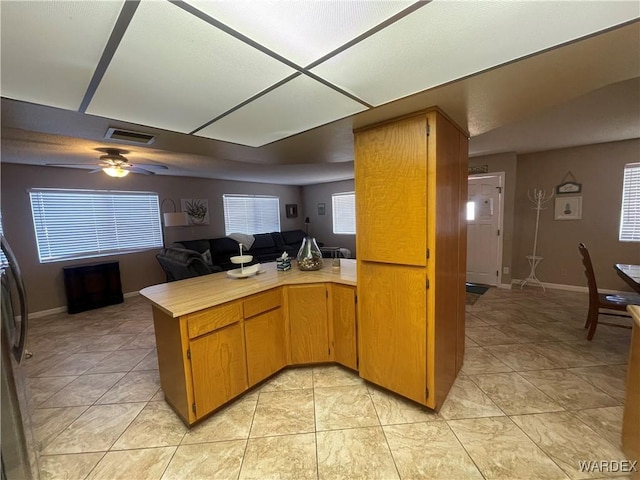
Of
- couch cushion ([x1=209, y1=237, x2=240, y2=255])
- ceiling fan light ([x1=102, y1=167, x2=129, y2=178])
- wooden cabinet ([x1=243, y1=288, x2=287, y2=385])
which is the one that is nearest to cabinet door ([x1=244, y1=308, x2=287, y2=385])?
wooden cabinet ([x1=243, y1=288, x2=287, y2=385])

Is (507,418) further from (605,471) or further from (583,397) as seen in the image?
(583,397)

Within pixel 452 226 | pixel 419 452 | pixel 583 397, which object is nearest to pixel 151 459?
pixel 419 452

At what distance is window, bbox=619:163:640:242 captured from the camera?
12.6 feet

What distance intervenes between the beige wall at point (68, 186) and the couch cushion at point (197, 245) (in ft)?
1.03

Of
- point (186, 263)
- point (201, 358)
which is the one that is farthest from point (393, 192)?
point (186, 263)

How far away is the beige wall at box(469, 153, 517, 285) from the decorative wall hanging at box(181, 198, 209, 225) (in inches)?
223

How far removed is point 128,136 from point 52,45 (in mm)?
1158

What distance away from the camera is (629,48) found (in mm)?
1117

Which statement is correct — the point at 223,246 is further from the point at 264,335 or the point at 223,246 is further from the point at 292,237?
the point at 264,335

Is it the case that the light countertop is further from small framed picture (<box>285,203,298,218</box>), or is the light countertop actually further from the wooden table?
small framed picture (<box>285,203,298,218</box>)

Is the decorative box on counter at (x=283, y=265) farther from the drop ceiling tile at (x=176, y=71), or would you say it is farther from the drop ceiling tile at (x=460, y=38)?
the drop ceiling tile at (x=460, y=38)

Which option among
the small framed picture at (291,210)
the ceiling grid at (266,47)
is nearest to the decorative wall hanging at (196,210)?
the small framed picture at (291,210)

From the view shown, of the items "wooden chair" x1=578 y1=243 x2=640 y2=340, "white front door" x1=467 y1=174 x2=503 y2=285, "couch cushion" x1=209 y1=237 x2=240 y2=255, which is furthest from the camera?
"couch cushion" x1=209 y1=237 x2=240 y2=255

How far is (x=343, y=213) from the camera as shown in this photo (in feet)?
24.5
